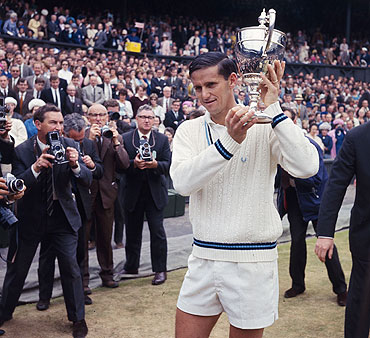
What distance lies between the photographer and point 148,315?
462 centimetres

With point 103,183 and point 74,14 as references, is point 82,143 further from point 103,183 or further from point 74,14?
point 74,14

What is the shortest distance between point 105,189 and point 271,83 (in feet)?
11.6

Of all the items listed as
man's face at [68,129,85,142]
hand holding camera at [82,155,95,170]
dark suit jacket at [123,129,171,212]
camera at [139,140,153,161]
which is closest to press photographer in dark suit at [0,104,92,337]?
hand holding camera at [82,155,95,170]

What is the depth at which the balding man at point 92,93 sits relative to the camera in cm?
1125

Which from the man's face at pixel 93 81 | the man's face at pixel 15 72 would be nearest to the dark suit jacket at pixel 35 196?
the man's face at pixel 15 72

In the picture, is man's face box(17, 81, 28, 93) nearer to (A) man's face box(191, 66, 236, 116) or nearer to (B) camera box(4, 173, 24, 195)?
(B) camera box(4, 173, 24, 195)

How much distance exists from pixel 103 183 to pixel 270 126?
11.1 feet

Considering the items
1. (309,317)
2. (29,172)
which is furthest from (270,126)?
(309,317)

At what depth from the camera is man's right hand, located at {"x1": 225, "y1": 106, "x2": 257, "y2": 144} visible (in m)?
2.06

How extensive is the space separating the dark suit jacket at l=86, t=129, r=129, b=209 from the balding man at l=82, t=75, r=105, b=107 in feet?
19.1

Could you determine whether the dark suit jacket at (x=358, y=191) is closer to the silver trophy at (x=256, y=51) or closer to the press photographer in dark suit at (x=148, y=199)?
the silver trophy at (x=256, y=51)

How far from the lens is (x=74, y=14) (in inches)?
897

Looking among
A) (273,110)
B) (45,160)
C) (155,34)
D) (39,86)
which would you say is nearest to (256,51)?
(273,110)

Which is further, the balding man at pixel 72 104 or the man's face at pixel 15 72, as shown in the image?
the man's face at pixel 15 72
